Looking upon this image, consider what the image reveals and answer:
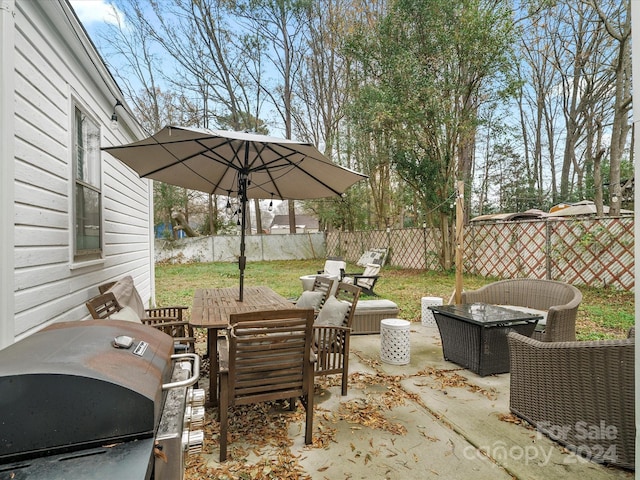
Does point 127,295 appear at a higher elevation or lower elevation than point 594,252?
lower

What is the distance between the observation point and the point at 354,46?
8156 millimetres

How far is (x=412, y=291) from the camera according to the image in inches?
258

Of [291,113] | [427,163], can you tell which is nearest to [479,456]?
[427,163]

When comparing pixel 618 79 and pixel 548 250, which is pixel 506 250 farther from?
pixel 618 79

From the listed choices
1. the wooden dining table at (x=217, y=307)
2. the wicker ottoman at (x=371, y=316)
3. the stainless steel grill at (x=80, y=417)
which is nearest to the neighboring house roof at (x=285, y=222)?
the wicker ottoman at (x=371, y=316)

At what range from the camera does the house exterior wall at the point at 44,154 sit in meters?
1.62

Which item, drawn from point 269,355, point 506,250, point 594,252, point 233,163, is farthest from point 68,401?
point 506,250

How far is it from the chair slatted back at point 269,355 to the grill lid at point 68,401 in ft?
2.67

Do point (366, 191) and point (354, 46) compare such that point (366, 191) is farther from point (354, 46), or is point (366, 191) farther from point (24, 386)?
point (24, 386)

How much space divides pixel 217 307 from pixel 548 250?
21.7ft

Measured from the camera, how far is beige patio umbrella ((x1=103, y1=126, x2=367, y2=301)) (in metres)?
2.38

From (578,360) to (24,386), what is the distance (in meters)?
2.14

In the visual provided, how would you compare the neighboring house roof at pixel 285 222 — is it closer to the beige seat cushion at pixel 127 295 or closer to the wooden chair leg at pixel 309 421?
the beige seat cushion at pixel 127 295

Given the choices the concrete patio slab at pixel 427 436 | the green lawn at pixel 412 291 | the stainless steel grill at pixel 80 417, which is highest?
the stainless steel grill at pixel 80 417
